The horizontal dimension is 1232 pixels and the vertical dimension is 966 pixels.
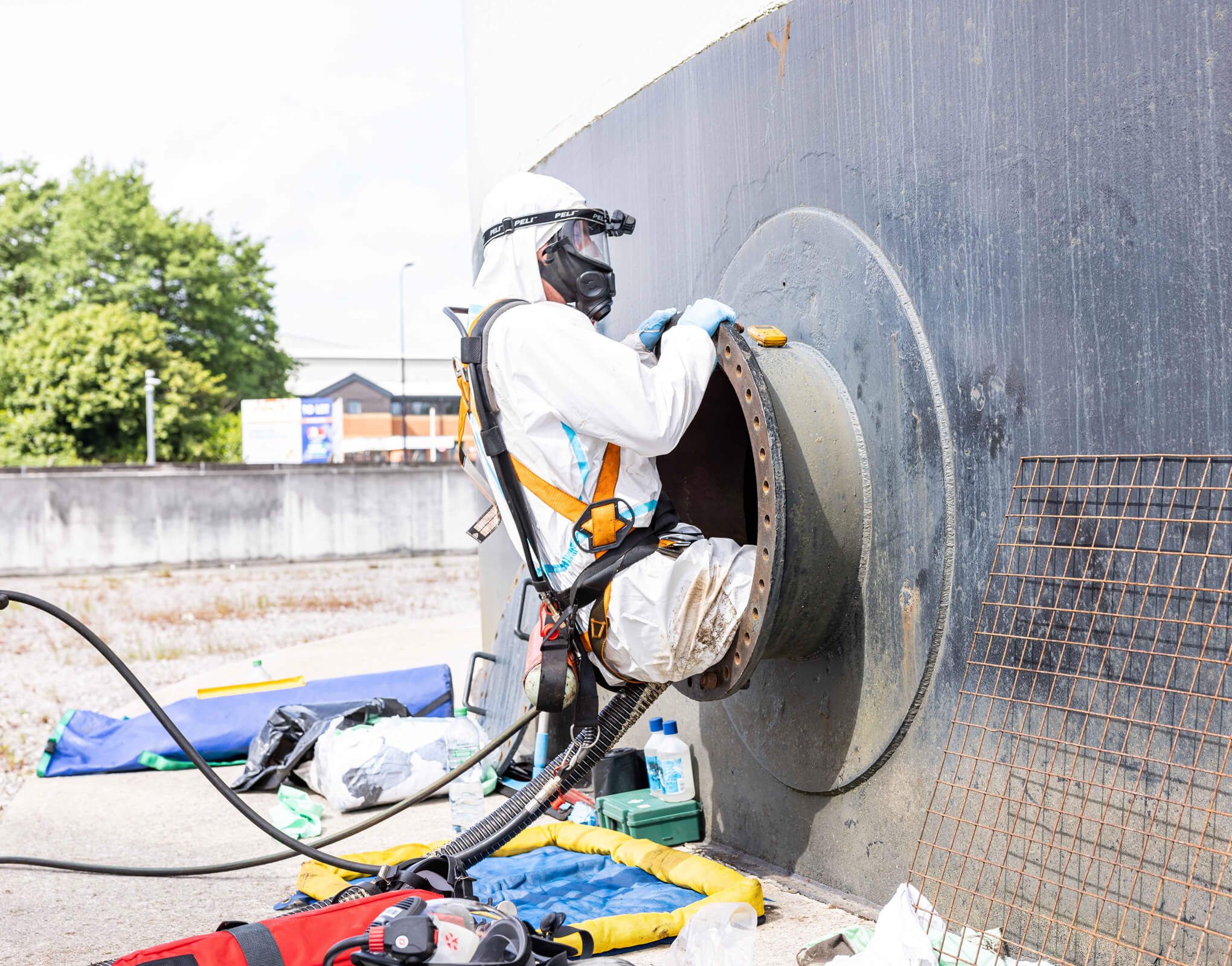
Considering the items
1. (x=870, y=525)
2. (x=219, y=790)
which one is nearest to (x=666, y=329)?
(x=870, y=525)

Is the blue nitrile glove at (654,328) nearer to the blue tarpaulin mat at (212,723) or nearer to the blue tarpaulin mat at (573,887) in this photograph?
the blue tarpaulin mat at (573,887)

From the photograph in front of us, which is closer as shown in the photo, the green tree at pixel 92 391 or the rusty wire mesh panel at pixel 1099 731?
the rusty wire mesh panel at pixel 1099 731

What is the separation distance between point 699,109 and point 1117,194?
1.94 meters

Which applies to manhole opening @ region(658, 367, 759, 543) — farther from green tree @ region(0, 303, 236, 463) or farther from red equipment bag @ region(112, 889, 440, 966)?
green tree @ region(0, 303, 236, 463)

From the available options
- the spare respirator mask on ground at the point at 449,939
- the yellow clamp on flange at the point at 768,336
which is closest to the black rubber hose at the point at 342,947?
the spare respirator mask on ground at the point at 449,939

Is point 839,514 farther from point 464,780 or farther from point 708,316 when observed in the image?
point 464,780

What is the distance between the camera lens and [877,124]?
3043 millimetres

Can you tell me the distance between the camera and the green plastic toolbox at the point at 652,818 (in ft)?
12.3

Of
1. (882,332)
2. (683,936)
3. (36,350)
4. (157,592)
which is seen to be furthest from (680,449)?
(36,350)

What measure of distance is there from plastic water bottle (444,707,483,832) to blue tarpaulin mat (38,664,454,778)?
0.80 m

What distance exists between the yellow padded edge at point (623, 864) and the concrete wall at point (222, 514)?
15301 mm

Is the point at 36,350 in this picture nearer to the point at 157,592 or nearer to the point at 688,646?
the point at 157,592

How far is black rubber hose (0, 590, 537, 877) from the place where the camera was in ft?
9.50

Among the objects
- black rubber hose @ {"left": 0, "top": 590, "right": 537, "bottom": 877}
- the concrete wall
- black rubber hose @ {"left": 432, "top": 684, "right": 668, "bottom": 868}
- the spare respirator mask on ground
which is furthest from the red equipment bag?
the concrete wall
